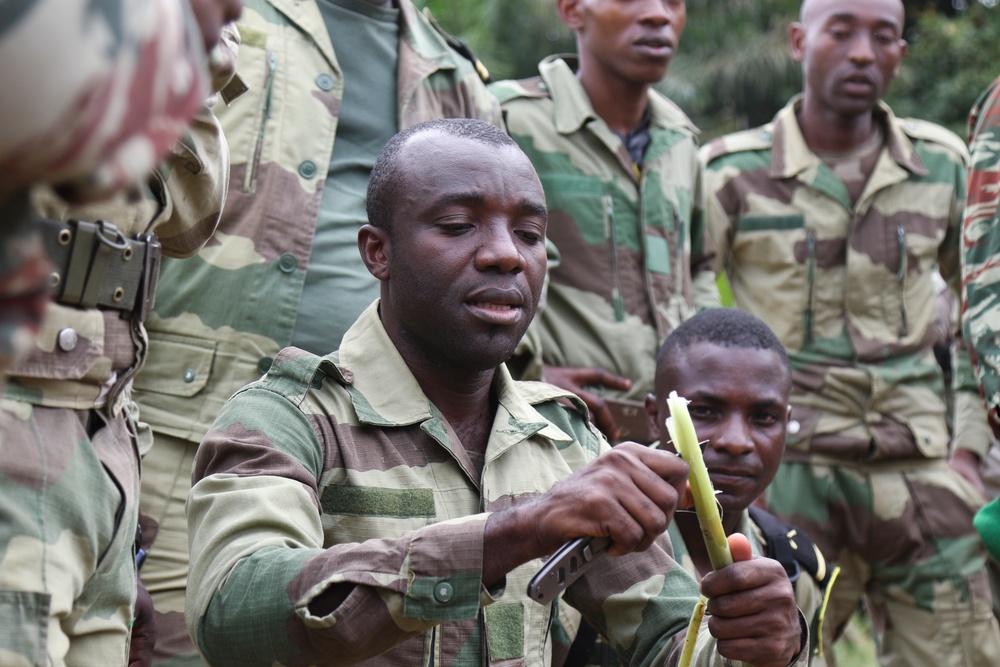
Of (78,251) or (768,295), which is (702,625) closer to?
(78,251)

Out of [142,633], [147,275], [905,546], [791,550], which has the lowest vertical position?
[905,546]

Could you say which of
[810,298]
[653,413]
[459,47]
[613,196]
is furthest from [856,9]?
[653,413]

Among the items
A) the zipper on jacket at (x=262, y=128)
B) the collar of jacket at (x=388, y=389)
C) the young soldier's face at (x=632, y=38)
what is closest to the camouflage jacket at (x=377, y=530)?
the collar of jacket at (x=388, y=389)

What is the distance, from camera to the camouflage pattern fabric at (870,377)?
5.14 meters

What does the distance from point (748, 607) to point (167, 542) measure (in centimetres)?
156

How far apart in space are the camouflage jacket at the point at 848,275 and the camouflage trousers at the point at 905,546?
0.10 m

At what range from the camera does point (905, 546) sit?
516 cm

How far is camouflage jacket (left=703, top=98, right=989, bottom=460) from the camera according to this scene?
17.1 ft

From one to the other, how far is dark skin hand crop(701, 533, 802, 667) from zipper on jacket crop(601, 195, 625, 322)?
2.09 meters

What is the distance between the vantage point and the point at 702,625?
269 centimetres

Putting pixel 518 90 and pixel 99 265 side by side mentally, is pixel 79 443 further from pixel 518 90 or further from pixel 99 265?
pixel 518 90

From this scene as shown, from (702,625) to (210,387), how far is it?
1431 mm

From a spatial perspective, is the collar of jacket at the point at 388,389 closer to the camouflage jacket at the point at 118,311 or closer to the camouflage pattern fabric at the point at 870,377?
the camouflage jacket at the point at 118,311

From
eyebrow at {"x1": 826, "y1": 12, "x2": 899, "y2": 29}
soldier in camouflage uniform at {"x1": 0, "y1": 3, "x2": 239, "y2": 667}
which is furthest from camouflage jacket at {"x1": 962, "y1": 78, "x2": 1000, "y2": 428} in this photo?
soldier in camouflage uniform at {"x1": 0, "y1": 3, "x2": 239, "y2": 667}
